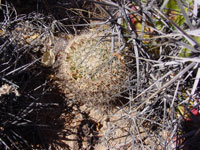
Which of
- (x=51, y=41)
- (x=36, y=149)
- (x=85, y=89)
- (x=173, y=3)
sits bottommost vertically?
(x=36, y=149)

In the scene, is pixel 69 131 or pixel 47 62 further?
pixel 47 62

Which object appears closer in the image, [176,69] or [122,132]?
[176,69]

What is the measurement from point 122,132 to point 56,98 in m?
0.71

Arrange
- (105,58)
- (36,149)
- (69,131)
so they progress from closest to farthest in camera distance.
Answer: (105,58), (36,149), (69,131)

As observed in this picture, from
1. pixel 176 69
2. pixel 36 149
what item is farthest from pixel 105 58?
pixel 36 149

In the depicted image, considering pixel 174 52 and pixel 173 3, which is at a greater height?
A: pixel 173 3

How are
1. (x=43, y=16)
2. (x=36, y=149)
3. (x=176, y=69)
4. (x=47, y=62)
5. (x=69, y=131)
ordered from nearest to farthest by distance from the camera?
(x=176, y=69), (x=36, y=149), (x=69, y=131), (x=47, y=62), (x=43, y=16)

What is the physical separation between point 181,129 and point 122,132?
524 millimetres

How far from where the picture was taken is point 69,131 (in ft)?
6.38

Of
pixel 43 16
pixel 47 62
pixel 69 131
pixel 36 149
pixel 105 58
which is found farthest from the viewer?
pixel 43 16

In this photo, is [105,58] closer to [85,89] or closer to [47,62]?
[85,89]

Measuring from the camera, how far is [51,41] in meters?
2.25

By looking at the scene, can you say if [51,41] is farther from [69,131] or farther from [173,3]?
[173,3]

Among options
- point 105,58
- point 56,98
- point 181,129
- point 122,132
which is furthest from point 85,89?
point 181,129
